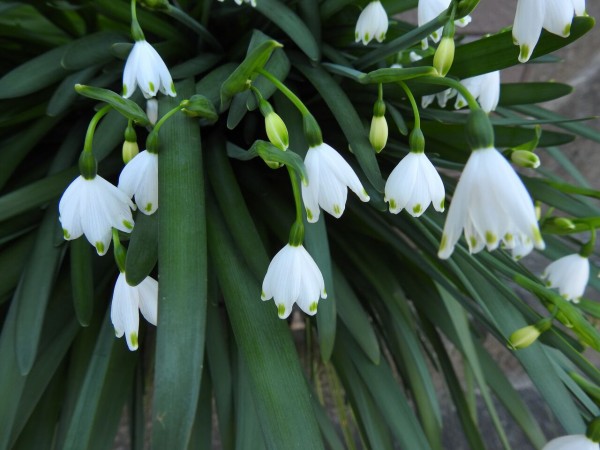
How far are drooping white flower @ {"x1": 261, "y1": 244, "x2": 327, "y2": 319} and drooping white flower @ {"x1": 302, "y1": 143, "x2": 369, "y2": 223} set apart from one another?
0.03 m

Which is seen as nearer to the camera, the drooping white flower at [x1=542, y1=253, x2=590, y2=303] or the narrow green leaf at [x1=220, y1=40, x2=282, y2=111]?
the narrow green leaf at [x1=220, y1=40, x2=282, y2=111]

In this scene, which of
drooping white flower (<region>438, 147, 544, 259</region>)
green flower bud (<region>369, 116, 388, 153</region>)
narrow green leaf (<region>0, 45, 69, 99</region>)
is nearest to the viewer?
drooping white flower (<region>438, 147, 544, 259</region>)

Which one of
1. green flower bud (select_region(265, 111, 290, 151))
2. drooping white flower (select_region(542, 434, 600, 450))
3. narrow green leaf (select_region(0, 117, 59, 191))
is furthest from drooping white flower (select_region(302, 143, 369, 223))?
narrow green leaf (select_region(0, 117, 59, 191))

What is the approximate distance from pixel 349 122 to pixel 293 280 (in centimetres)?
17

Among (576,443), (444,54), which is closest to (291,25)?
(444,54)

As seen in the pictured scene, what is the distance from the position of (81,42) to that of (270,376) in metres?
0.36

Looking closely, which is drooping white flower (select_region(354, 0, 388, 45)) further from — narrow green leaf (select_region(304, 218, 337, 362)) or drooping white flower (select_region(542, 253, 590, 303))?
drooping white flower (select_region(542, 253, 590, 303))

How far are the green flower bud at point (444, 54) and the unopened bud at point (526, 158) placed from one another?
0.12 m

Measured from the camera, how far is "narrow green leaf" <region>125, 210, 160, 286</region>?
1.20ft

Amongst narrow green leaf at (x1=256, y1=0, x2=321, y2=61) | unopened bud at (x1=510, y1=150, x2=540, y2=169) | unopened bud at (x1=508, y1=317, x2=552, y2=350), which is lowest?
unopened bud at (x1=508, y1=317, x2=552, y2=350)

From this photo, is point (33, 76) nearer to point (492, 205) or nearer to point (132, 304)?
point (132, 304)

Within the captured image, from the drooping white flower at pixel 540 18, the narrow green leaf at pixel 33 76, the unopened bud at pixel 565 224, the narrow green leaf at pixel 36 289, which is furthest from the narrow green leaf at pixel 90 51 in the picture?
the unopened bud at pixel 565 224

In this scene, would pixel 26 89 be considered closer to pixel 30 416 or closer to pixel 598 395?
A: pixel 30 416

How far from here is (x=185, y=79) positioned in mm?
508
